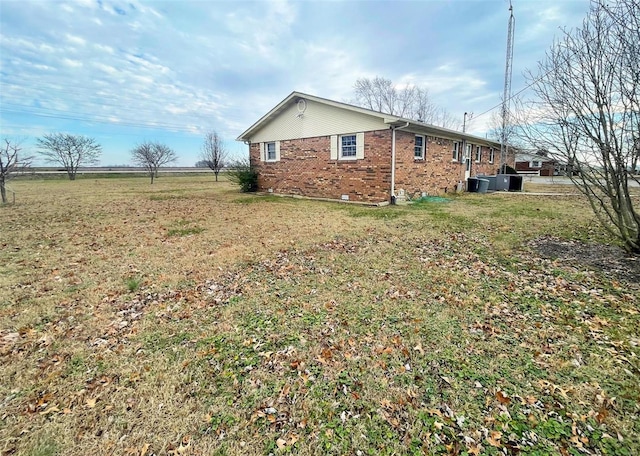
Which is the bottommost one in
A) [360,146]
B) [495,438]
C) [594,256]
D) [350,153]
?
[495,438]

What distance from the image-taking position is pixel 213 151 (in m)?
33.7

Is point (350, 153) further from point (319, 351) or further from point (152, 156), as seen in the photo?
point (152, 156)

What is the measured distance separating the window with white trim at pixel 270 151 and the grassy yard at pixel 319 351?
1078cm

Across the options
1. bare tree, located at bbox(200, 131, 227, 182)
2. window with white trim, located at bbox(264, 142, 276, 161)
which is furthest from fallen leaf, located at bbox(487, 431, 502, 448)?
bare tree, located at bbox(200, 131, 227, 182)

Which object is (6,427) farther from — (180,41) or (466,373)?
(180,41)

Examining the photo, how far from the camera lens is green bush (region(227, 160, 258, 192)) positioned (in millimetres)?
16938

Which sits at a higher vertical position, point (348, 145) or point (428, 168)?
point (348, 145)

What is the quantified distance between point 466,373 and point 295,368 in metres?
1.43

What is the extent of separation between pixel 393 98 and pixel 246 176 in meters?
25.9

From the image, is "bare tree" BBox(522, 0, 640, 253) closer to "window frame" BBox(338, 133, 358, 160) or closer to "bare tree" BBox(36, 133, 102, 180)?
"window frame" BBox(338, 133, 358, 160)

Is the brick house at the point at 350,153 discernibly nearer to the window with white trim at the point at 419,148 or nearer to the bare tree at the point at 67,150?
the window with white trim at the point at 419,148

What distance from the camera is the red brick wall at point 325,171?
37.3 feet

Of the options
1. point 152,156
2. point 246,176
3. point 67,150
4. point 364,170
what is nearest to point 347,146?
point 364,170

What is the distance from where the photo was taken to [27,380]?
241 centimetres
